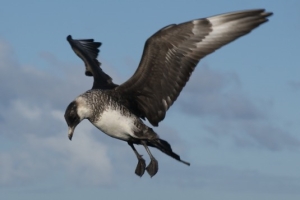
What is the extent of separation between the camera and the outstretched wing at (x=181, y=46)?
13.6 metres

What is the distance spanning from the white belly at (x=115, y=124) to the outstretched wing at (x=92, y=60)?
4.37 feet

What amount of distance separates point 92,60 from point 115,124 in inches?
150

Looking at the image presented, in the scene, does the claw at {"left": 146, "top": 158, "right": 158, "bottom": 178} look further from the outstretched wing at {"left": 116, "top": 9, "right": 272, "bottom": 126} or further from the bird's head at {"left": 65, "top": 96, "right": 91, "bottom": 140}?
the bird's head at {"left": 65, "top": 96, "right": 91, "bottom": 140}

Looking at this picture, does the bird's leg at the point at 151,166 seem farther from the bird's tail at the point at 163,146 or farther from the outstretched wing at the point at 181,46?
the outstretched wing at the point at 181,46

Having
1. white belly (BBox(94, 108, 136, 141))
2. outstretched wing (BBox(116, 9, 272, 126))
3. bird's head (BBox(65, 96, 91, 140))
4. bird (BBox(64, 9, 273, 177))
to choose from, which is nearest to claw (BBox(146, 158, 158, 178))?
bird (BBox(64, 9, 273, 177))

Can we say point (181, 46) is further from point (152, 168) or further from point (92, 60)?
point (92, 60)

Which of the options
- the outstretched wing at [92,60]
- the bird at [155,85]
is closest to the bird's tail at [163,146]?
the bird at [155,85]

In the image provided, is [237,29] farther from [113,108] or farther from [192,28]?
[113,108]

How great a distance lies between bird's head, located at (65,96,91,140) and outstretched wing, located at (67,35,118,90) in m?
1.36

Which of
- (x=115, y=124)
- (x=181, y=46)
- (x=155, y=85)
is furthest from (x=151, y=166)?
(x=181, y=46)

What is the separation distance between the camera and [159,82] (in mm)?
14281

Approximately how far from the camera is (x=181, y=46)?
45.3 ft

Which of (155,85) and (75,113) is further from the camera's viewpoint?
(155,85)

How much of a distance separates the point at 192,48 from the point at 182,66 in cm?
34
